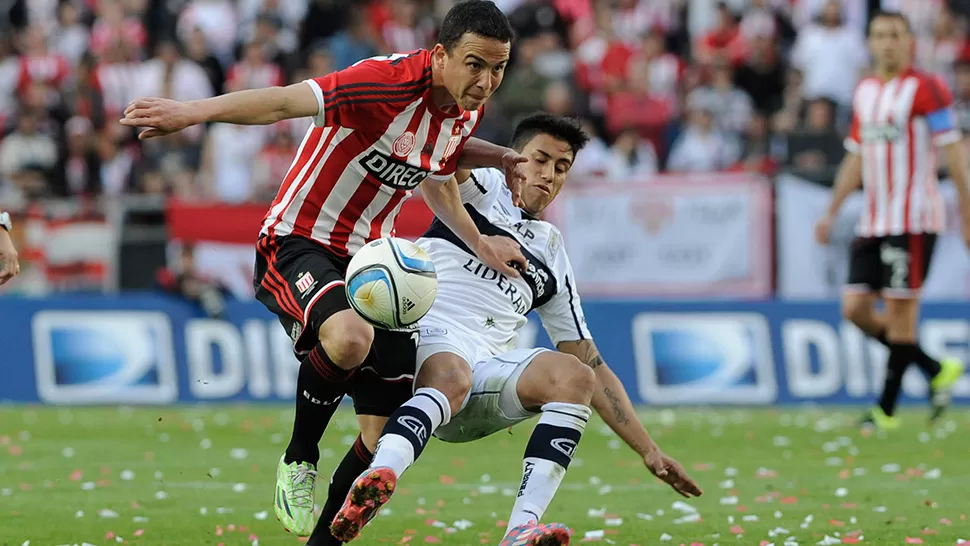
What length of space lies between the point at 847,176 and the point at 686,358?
2.89 meters

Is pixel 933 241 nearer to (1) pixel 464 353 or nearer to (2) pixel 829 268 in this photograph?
(2) pixel 829 268

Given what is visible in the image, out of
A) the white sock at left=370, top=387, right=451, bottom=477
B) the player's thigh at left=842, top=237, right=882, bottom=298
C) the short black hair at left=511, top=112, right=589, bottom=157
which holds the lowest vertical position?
the player's thigh at left=842, top=237, right=882, bottom=298

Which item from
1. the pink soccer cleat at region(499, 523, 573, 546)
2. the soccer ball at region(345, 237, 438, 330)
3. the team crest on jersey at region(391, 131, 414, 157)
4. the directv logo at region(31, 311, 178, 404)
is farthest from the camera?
the directv logo at region(31, 311, 178, 404)

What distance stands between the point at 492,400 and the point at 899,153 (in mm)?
6163

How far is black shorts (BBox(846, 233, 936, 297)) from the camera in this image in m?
11.0

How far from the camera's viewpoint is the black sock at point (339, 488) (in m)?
5.97

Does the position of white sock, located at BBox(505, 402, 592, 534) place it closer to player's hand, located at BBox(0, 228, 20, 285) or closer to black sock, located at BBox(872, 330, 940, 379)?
player's hand, located at BBox(0, 228, 20, 285)

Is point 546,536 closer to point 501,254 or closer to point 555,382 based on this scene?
point 555,382

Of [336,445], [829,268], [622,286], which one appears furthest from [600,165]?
[336,445]

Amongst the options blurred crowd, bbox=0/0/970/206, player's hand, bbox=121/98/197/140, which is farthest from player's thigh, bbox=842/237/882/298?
player's hand, bbox=121/98/197/140

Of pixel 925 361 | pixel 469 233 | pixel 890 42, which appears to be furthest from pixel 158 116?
pixel 925 361

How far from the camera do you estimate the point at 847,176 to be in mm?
11273

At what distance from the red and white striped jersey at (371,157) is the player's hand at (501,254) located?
35 cm

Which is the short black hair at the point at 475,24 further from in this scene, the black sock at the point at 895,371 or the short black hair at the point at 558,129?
the black sock at the point at 895,371
